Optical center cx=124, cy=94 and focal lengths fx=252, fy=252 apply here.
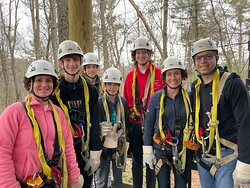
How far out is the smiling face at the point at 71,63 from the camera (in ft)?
10.2

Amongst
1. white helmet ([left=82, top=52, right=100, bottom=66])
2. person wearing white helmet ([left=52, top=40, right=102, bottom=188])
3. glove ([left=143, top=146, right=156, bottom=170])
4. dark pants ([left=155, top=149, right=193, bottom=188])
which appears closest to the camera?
person wearing white helmet ([left=52, top=40, right=102, bottom=188])

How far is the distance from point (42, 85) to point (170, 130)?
168cm

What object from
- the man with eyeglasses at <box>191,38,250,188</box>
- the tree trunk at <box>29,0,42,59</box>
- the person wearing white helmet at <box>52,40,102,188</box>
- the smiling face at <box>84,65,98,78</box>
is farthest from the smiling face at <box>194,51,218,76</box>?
the tree trunk at <box>29,0,42,59</box>

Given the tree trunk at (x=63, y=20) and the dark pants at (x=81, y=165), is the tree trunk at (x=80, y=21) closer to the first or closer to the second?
the tree trunk at (x=63, y=20)

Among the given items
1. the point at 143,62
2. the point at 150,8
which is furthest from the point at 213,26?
the point at 143,62

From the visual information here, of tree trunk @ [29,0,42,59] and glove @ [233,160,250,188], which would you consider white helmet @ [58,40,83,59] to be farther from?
tree trunk @ [29,0,42,59]

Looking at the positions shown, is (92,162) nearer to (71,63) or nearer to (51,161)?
(51,161)

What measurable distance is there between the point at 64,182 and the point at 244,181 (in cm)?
183

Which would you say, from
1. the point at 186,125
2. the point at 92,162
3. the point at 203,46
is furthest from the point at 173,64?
the point at 92,162

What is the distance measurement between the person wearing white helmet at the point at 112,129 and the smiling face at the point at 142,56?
16.2 inches

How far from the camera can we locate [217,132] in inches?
106

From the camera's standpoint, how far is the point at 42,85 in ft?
8.45

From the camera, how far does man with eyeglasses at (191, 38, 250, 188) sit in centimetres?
250

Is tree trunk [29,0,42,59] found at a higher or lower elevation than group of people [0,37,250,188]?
higher
